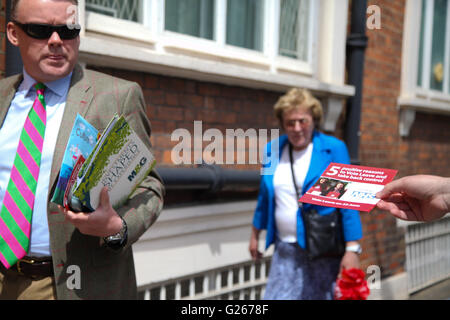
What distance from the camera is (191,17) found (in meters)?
3.74

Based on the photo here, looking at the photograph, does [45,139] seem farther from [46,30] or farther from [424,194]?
[424,194]

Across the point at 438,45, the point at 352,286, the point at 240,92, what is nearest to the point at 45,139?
the point at 352,286

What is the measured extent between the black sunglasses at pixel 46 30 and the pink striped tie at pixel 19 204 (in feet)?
1.40

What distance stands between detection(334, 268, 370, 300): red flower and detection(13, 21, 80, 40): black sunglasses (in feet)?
7.25

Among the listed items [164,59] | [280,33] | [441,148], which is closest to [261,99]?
[280,33]

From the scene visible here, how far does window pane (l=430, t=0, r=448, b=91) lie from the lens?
6.41 metres

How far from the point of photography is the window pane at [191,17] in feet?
11.8

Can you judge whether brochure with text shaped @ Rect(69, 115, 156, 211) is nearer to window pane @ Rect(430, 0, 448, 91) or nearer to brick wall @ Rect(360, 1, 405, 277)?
brick wall @ Rect(360, 1, 405, 277)

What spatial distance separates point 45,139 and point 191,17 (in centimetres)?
224

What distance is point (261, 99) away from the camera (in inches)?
170

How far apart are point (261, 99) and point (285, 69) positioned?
0.41m

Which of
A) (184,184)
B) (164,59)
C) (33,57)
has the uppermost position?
(164,59)
